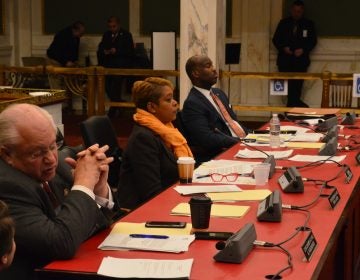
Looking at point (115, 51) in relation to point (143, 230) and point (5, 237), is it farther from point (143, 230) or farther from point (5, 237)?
point (5, 237)

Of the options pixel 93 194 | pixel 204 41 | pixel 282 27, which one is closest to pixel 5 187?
pixel 93 194

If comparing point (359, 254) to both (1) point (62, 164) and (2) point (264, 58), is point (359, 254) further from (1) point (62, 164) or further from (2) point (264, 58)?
(2) point (264, 58)

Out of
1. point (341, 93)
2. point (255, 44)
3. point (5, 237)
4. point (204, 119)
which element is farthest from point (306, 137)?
point (255, 44)

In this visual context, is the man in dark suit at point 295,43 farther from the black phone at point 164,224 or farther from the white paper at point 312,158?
the black phone at point 164,224

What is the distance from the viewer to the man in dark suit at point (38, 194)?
2.86 meters

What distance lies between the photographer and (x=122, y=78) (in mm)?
13219

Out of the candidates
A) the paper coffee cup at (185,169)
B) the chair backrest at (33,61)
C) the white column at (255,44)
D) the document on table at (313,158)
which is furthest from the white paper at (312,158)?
the chair backrest at (33,61)

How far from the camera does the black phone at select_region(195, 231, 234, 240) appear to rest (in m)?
3.11

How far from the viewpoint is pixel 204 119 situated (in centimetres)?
643

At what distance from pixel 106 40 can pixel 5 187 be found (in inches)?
402

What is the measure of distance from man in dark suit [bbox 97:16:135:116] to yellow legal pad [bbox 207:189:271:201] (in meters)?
9.06

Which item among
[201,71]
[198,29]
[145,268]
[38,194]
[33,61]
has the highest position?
[198,29]

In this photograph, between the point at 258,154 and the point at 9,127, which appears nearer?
the point at 9,127

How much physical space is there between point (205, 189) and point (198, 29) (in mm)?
5933
